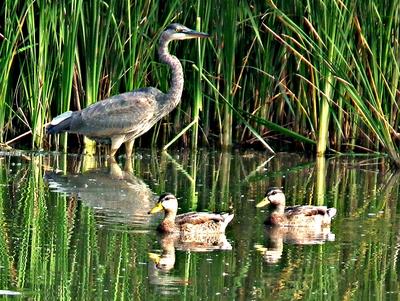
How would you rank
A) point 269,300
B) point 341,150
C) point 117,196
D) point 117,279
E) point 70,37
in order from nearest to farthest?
point 269,300 → point 117,279 → point 117,196 → point 70,37 → point 341,150

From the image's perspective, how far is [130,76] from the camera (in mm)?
14430

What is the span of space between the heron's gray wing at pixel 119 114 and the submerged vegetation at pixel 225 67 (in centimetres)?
32

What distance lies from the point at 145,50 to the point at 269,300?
7.62 meters

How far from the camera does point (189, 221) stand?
30.4 feet

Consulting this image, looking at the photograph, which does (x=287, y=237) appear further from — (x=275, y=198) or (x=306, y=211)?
(x=275, y=198)

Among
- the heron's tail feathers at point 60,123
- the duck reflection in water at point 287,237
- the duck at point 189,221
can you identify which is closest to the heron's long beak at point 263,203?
the duck reflection in water at point 287,237

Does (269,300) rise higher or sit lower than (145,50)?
lower

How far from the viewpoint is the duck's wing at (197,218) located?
9140 mm

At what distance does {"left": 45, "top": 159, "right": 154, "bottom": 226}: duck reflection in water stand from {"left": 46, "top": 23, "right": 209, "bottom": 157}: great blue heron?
677 millimetres

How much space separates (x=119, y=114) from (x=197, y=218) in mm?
5052

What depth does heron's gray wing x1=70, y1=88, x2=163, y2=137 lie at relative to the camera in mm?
13898

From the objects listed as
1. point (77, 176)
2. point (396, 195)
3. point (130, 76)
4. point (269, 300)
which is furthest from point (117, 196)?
point (269, 300)

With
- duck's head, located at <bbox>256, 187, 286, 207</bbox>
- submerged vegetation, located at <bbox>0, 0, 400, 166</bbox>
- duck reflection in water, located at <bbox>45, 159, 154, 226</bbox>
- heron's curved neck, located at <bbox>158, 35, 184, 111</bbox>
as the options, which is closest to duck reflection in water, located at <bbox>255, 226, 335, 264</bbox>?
duck's head, located at <bbox>256, 187, 286, 207</bbox>

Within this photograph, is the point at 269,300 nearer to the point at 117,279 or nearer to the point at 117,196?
the point at 117,279
